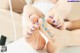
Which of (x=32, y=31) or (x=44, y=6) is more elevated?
(x=44, y=6)

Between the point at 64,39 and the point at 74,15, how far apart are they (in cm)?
15

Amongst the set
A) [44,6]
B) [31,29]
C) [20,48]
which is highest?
[44,6]

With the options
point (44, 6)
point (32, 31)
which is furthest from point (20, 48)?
point (44, 6)

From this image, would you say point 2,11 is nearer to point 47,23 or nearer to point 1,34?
point 1,34

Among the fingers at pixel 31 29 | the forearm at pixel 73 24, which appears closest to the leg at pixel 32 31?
the fingers at pixel 31 29

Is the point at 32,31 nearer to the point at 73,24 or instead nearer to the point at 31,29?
the point at 31,29

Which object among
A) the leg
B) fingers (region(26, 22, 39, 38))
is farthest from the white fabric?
fingers (region(26, 22, 39, 38))

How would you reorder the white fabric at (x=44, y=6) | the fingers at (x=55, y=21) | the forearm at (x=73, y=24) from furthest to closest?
the white fabric at (x=44, y=6), the forearm at (x=73, y=24), the fingers at (x=55, y=21)

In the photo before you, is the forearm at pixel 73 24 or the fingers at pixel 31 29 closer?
the fingers at pixel 31 29

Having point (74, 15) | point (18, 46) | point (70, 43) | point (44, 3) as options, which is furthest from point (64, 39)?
point (44, 3)

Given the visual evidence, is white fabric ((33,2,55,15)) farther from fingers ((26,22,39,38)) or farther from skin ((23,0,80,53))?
fingers ((26,22,39,38))

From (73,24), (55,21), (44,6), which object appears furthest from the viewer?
(44,6)

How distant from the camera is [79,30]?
2.23ft

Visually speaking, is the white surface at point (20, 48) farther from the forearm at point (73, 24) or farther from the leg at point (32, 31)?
the forearm at point (73, 24)
